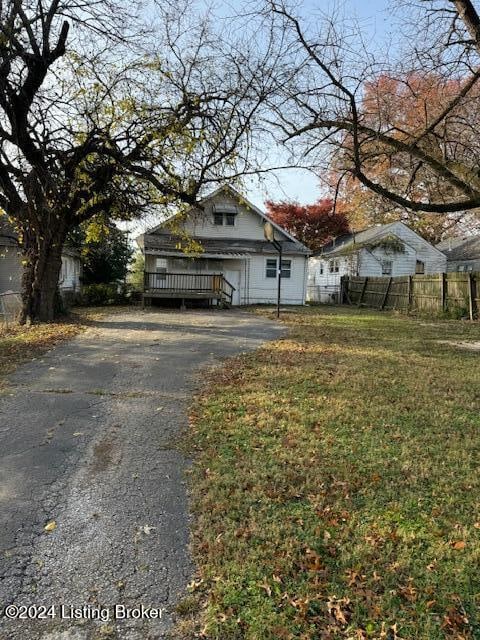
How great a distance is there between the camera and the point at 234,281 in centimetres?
2412

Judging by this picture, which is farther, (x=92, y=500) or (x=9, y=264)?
(x=9, y=264)

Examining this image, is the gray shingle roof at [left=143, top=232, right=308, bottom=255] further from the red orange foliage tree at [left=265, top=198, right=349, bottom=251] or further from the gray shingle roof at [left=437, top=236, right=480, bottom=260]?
the gray shingle roof at [left=437, top=236, right=480, bottom=260]

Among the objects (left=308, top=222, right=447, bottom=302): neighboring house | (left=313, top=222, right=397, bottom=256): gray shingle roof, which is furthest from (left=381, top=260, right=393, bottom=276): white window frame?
(left=313, top=222, right=397, bottom=256): gray shingle roof

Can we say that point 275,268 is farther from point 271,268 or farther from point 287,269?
point 287,269

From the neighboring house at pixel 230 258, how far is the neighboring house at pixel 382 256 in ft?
18.3

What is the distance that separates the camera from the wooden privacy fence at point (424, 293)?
16922 millimetres

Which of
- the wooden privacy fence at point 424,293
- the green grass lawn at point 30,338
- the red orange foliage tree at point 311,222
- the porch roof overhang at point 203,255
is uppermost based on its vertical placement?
the red orange foliage tree at point 311,222

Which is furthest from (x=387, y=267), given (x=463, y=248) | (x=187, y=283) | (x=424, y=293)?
(x=187, y=283)

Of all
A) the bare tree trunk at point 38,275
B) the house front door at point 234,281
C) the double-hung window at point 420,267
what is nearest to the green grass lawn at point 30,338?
the bare tree trunk at point 38,275

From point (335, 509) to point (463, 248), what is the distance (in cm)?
3702

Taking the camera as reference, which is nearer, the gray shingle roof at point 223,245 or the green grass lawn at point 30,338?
the green grass lawn at point 30,338

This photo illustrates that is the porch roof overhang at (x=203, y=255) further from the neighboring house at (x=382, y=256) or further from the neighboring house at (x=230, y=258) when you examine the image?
the neighboring house at (x=382, y=256)

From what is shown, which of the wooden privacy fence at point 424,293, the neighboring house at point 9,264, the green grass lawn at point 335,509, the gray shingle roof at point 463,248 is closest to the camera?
the green grass lawn at point 335,509

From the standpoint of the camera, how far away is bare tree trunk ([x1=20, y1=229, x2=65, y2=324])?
13.0m
